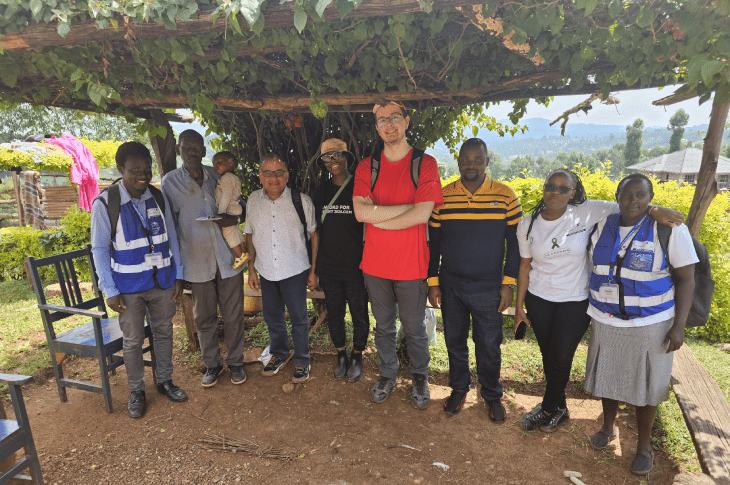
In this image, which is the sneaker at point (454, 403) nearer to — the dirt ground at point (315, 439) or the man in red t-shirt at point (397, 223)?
the dirt ground at point (315, 439)

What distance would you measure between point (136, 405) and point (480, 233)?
10.9 ft

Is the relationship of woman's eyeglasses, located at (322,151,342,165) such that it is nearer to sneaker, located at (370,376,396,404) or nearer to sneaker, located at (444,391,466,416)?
sneaker, located at (370,376,396,404)

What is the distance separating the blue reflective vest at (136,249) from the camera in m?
3.15

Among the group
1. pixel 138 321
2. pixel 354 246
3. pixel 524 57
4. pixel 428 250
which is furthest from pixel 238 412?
pixel 524 57

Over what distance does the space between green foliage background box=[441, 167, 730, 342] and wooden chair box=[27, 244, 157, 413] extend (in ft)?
13.8

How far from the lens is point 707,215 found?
5.25 metres

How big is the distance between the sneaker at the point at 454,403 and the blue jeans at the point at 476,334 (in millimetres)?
51

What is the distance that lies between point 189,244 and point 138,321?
30.8 inches

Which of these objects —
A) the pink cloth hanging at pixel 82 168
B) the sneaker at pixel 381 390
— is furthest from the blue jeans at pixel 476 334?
the pink cloth hanging at pixel 82 168

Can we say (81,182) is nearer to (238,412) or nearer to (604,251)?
(238,412)

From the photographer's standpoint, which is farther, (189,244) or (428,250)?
(189,244)

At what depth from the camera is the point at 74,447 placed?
3.07m

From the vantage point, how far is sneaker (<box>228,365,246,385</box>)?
154 inches

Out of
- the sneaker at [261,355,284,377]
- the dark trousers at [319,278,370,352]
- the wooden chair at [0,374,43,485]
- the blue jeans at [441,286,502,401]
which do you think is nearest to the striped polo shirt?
the blue jeans at [441,286,502,401]
